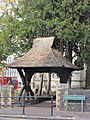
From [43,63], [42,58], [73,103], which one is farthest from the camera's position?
[42,58]

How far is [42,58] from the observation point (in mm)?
24016

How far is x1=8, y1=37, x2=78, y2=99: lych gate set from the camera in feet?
76.4

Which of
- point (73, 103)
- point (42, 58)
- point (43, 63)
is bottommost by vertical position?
point (73, 103)

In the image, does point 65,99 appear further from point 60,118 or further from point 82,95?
point 60,118

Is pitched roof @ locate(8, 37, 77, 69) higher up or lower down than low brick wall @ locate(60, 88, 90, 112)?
higher up

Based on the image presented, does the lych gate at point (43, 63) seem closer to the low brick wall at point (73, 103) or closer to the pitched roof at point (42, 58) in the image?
the pitched roof at point (42, 58)

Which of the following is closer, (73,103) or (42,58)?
(73,103)

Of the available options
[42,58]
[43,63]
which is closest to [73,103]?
[43,63]

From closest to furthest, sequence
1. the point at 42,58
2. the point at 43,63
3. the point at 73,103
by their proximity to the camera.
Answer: the point at 73,103 → the point at 43,63 → the point at 42,58

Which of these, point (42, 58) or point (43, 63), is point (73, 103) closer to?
point (43, 63)

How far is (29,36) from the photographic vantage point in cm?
2906

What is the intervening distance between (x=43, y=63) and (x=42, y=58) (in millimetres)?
780

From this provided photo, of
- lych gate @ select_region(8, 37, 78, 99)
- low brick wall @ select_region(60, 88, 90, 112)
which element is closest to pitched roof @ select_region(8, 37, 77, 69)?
lych gate @ select_region(8, 37, 78, 99)

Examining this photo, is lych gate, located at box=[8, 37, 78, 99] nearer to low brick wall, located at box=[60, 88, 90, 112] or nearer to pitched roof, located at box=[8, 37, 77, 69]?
pitched roof, located at box=[8, 37, 77, 69]
